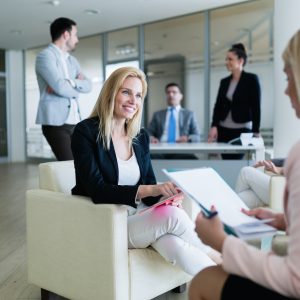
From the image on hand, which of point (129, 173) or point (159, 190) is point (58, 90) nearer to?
point (129, 173)

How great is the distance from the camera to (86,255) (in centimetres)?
182

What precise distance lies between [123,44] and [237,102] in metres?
4.97

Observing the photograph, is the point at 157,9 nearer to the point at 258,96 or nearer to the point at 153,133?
the point at 153,133

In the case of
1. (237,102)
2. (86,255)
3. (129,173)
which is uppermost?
(237,102)

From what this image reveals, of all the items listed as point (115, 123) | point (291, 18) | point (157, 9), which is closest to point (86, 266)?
point (115, 123)

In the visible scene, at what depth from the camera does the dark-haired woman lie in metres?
4.04

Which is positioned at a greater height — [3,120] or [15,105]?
[15,105]

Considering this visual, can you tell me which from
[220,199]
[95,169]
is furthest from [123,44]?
[220,199]

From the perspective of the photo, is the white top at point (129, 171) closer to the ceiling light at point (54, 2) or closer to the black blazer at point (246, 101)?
the black blazer at point (246, 101)

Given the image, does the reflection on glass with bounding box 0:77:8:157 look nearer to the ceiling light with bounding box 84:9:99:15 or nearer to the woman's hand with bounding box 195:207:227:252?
the ceiling light with bounding box 84:9:99:15

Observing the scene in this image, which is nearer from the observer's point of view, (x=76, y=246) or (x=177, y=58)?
(x=76, y=246)

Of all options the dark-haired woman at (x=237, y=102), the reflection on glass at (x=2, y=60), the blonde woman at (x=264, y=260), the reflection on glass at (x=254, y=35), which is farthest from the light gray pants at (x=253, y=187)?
the reflection on glass at (x=2, y=60)

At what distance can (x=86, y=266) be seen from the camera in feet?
5.98

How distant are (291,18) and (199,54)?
3.20m
